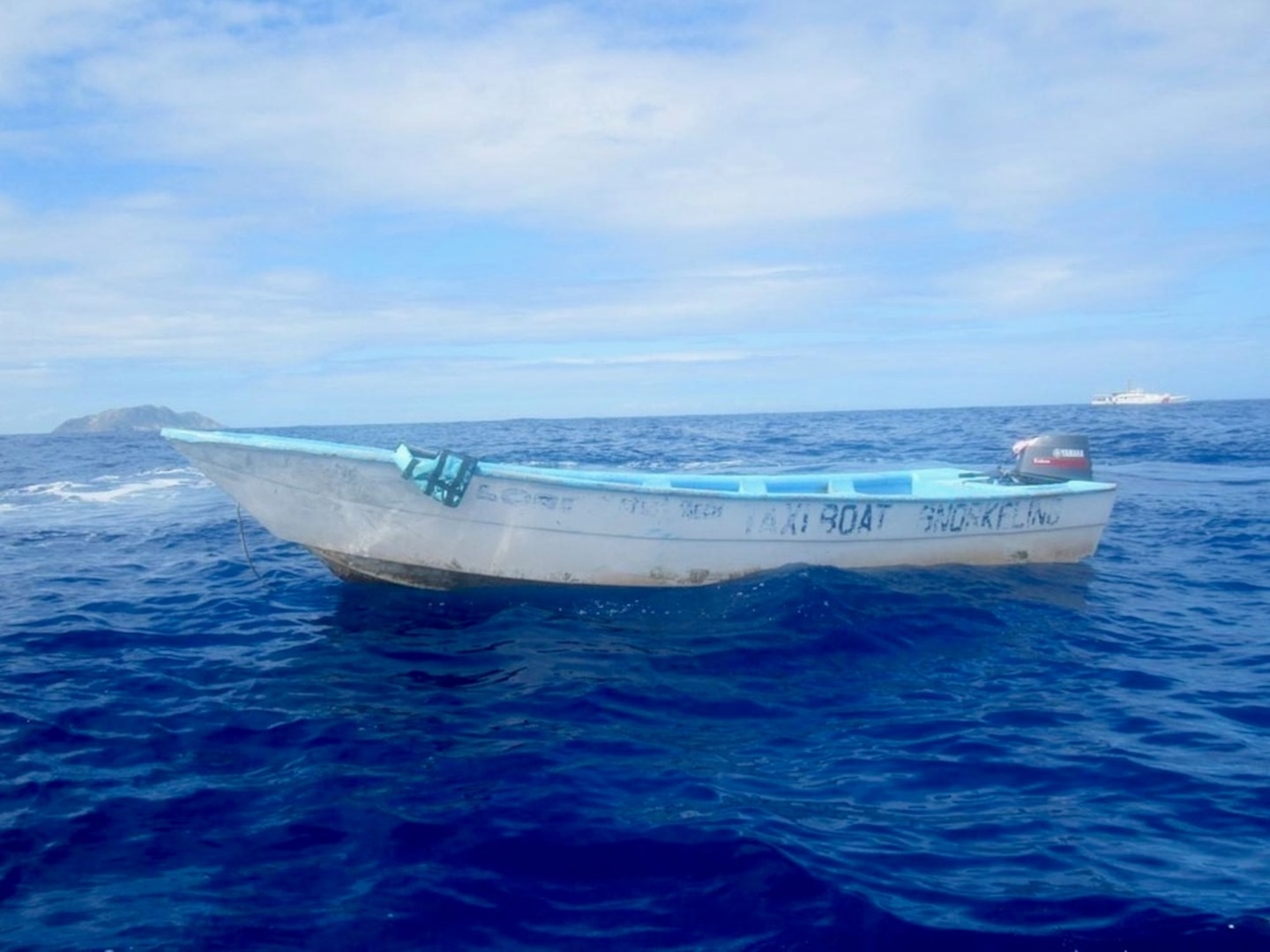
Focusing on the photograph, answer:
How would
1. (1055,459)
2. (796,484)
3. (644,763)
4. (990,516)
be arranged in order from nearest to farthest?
1. (644,763)
2. (990,516)
3. (796,484)
4. (1055,459)

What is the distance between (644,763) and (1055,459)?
29.6 ft

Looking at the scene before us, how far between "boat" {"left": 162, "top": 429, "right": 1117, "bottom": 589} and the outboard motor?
208cm

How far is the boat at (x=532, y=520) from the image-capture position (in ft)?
29.8

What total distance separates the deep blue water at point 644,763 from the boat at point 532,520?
0.95ft

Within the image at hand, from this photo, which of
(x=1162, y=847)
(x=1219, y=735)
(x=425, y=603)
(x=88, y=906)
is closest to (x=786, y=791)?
(x=1162, y=847)

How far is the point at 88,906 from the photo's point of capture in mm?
4406

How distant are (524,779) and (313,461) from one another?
441 centimetres

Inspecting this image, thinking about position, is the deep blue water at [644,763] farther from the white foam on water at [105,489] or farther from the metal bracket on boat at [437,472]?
the white foam on water at [105,489]

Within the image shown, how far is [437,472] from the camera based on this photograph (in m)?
8.95

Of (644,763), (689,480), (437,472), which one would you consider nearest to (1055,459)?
(689,480)

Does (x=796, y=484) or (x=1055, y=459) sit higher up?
(x=1055, y=459)

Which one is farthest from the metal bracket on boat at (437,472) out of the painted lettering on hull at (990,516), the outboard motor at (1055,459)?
the outboard motor at (1055,459)

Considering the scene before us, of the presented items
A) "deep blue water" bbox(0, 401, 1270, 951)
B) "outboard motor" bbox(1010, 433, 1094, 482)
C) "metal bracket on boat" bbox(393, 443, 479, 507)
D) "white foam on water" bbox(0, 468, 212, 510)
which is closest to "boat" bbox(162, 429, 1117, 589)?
"metal bracket on boat" bbox(393, 443, 479, 507)

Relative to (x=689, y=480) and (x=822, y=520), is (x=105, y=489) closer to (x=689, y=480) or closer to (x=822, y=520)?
(x=689, y=480)
